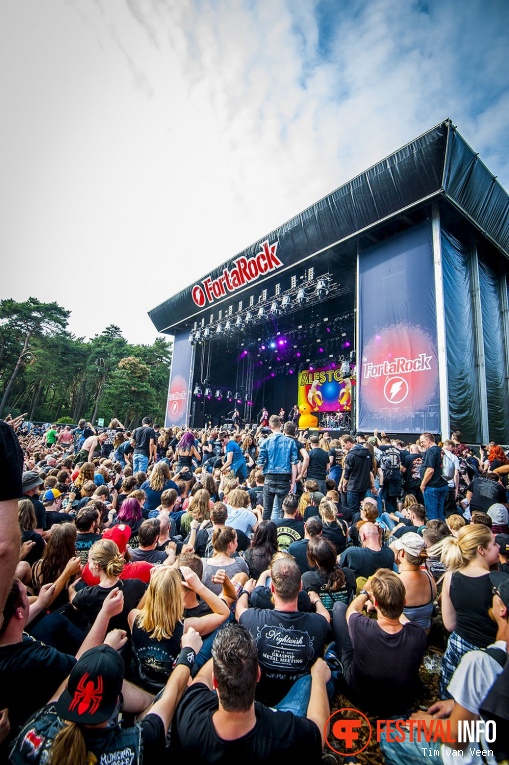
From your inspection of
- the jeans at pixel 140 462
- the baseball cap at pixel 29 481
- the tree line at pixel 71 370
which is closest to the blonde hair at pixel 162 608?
the baseball cap at pixel 29 481

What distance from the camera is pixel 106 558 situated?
7.96ft

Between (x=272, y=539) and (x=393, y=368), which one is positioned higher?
(x=393, y=368)

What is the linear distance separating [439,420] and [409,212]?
7.01 m

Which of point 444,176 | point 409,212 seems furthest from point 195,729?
point 409,212

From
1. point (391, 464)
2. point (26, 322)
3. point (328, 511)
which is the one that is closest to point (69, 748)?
point (328, 511)

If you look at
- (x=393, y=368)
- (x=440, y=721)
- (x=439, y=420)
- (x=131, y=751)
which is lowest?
(x=440, y=721)

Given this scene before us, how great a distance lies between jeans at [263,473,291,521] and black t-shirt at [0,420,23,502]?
4308 mm

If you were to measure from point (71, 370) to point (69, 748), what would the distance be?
40.7m

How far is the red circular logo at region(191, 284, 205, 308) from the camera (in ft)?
63.8

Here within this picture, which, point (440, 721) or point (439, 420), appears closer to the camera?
point (440, 721)

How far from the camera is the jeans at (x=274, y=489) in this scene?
17.5 ft

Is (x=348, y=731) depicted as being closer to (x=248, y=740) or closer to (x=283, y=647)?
(x=283, y=647)

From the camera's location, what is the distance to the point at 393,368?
11.1m

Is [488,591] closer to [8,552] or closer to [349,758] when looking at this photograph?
[349,758]
